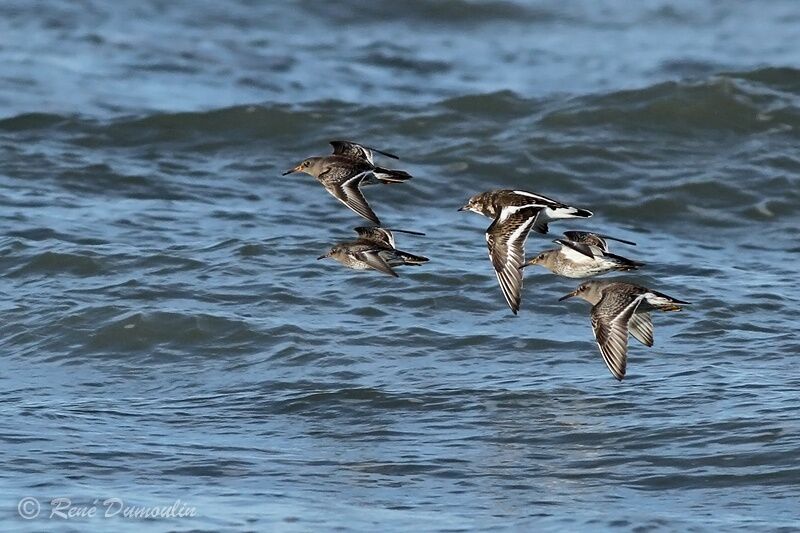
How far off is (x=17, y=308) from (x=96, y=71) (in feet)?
24.0

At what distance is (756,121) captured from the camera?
14.5m

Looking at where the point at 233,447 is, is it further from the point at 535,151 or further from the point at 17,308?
the point at 535,151

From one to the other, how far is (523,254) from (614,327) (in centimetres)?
65

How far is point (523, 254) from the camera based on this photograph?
316 inches

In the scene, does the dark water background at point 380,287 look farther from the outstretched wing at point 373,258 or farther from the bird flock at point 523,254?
the outstretched wing at point 373,258

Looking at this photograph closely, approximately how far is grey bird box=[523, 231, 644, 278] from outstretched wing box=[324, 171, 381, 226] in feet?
3.14

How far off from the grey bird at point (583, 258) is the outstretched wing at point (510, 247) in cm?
16

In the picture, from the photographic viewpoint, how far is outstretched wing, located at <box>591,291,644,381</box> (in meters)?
7.64

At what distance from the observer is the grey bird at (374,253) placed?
8320 millimetres

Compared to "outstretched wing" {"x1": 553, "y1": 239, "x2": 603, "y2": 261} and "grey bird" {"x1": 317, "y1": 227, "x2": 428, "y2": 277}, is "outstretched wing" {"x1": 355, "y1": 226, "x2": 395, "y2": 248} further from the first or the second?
"outstretched wing" {"x1": 553, "y1": 239, "x2": 603, "y2": 261}

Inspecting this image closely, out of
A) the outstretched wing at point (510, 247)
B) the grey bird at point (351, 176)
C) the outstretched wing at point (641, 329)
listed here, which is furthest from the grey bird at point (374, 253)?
the outstretched wing at point (641, 329)

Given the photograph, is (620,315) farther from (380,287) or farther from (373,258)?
(380,287)

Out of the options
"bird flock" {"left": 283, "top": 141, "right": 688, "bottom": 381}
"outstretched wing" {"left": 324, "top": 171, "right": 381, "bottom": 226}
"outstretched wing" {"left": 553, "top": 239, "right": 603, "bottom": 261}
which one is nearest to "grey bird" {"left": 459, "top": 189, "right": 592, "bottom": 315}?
"bird flock" {"left": 283, "top": 141, "right": 688, "bottom": 381}

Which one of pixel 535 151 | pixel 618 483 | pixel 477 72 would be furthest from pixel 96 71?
pixel 618 483
